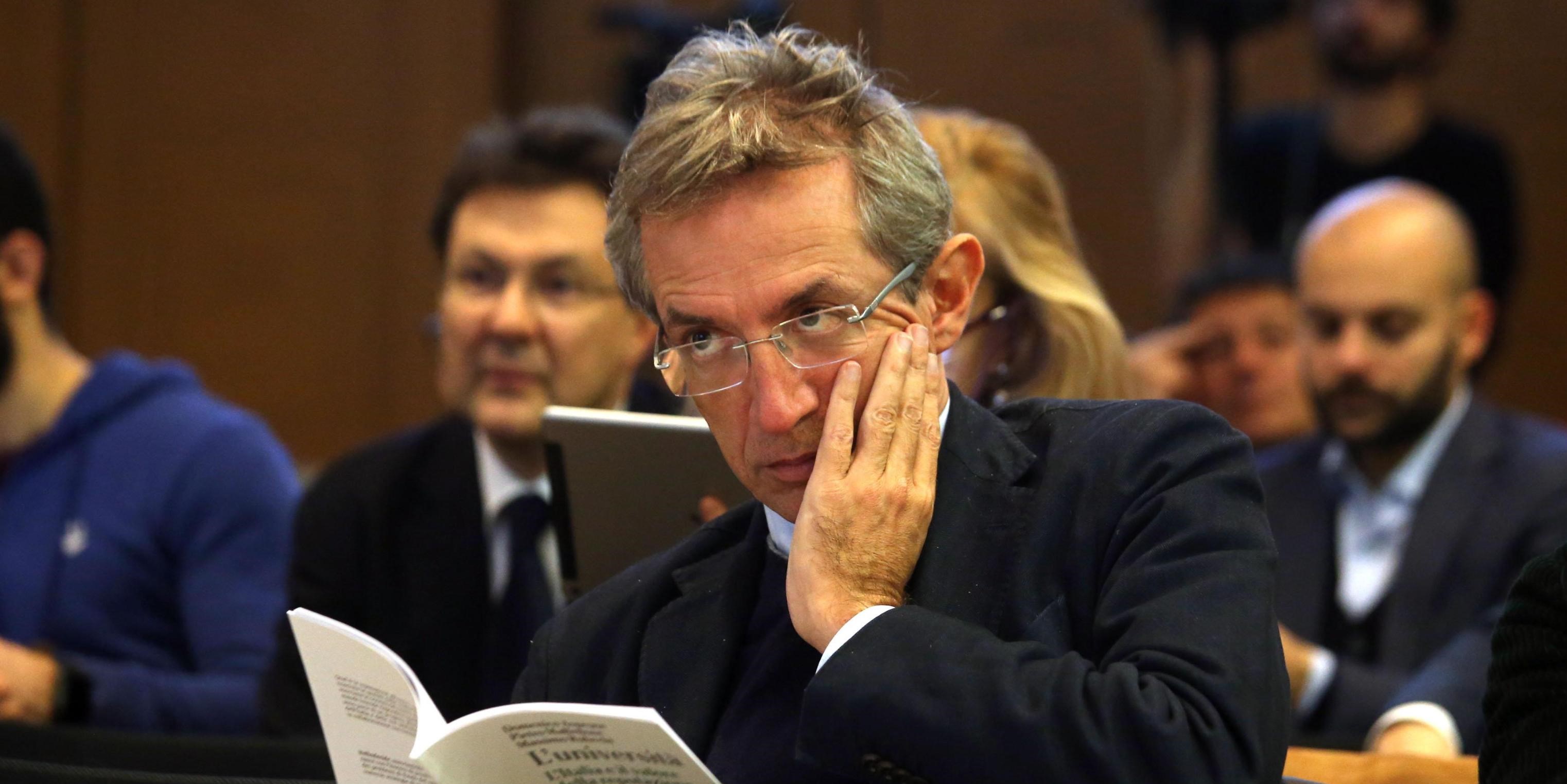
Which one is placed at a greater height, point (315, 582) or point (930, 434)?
point (930, 434)

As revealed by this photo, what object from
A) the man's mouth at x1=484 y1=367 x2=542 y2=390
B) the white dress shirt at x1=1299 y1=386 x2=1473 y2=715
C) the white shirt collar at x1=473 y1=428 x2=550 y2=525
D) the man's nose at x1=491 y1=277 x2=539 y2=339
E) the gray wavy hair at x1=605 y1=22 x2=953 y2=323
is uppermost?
the gray wavy hair at x1=605 y1=22 x2=953 y2=323

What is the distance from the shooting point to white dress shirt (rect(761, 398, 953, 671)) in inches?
52.9

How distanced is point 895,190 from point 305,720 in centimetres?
140

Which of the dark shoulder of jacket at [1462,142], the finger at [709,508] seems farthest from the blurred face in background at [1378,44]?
the finger at [709,508]

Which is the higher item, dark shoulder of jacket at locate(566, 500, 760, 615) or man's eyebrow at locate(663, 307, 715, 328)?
man's eyebrow at locate(663, 307, 715, 328)

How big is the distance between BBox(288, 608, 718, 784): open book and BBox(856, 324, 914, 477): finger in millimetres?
278

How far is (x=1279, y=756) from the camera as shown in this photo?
1298 millimetres

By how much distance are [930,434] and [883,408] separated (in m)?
0.05

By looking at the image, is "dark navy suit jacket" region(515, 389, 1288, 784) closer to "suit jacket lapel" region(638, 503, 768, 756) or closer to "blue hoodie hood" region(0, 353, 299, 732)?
"suit jacket lapel" region(638, 503, 768, 756)

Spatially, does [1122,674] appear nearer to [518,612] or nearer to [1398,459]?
[518,612]

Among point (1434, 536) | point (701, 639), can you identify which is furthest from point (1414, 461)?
point (701, 639)

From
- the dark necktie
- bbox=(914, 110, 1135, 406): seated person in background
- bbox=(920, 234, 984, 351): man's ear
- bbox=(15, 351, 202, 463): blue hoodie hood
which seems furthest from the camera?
bbox=(15, 351, 202, 463): blue hoodie hood

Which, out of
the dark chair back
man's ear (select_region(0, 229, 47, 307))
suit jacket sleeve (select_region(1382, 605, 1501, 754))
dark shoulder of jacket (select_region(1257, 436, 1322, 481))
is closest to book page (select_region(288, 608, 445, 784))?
the dark chair back

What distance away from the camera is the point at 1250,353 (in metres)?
4.05
